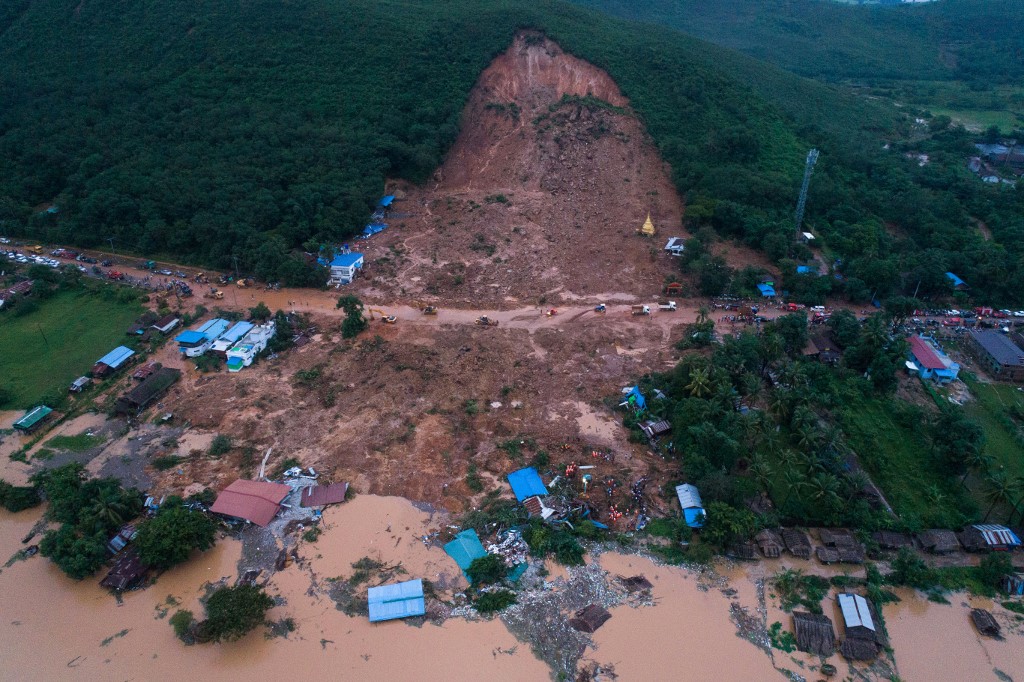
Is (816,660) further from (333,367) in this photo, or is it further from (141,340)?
(141,340)

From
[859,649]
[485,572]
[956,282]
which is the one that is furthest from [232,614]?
[956,282]

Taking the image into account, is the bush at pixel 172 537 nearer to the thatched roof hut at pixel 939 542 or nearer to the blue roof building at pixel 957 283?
the thatched roof hut at pixel 939 542

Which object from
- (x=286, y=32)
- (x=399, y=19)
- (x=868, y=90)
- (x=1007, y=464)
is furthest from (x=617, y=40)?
(x=1007, y=464)

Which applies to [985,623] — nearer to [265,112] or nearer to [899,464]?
[899,464]

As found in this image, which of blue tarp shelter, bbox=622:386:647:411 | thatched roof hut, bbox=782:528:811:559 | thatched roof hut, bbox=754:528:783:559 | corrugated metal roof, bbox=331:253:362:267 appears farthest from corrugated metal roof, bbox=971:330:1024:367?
corrugated metal roof, bbox=331:253:362:267

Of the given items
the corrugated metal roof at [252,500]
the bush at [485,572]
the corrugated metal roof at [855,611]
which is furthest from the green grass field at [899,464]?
the corrugated metal roof at [252,500]
